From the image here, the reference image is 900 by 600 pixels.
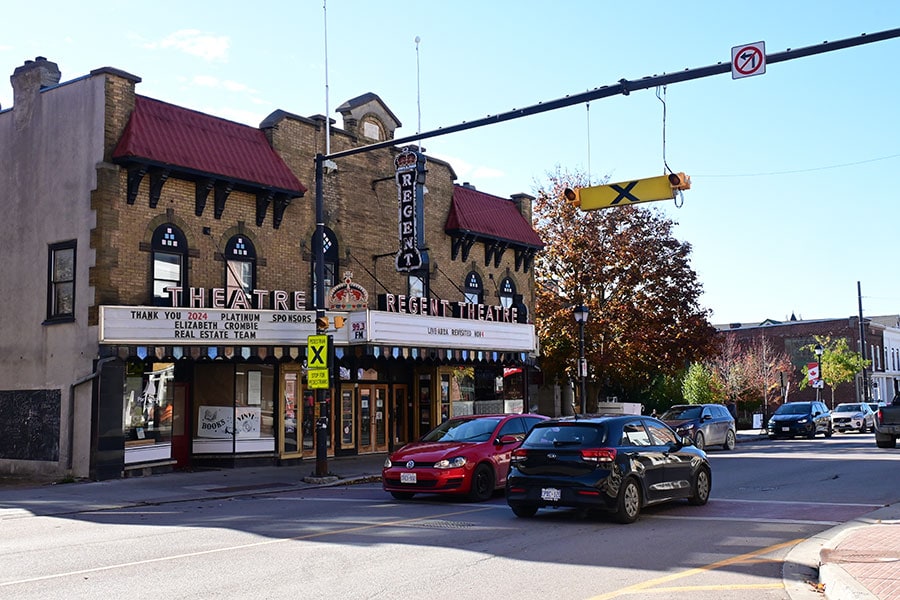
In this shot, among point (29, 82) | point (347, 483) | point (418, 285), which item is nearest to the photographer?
point (347, 483)

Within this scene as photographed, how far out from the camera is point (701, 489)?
14.4 meters

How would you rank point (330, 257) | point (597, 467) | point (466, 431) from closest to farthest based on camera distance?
1. point (597, 467)
2. point (466, 431)
3. point (330, 257)

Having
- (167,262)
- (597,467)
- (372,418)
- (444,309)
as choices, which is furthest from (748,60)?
(372,418)

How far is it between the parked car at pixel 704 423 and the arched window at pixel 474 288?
290 inches

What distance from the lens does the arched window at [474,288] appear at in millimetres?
30891

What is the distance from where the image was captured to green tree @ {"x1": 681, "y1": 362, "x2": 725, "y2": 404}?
47.2m

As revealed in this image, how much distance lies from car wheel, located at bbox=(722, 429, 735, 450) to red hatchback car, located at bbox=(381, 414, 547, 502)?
15.3 meters

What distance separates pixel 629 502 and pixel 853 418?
114 feet

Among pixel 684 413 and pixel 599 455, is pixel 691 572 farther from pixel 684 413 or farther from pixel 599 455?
pixel 684 413

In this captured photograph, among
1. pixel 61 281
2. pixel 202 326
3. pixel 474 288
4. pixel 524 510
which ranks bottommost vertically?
pixel 524 510

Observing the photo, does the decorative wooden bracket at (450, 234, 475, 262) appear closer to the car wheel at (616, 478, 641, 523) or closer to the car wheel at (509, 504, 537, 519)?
the car wheel at (509, 504, 537, 519)

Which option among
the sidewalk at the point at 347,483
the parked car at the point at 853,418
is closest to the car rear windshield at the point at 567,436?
the sidewalk at the point at 347,483

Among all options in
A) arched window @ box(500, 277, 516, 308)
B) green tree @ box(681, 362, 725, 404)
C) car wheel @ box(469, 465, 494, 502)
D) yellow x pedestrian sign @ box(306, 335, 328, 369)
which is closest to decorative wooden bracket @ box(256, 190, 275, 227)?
yellow x pedestrian sign @ box(306, 335, 328, 369)

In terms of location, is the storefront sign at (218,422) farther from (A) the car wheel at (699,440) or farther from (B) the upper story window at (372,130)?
(A) the car wheel at (699,440)
